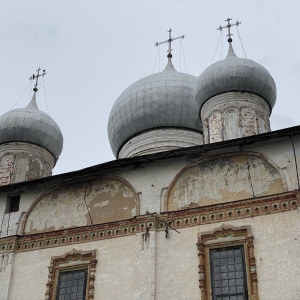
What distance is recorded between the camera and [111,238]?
405 inches

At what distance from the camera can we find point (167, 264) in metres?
9.60

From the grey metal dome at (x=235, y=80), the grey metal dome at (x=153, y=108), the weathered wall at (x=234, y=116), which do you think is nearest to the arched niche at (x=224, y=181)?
the weathered wall at (x=234, y=116)

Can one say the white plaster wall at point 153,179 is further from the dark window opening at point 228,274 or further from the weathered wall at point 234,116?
the weathered wall at point 234,116

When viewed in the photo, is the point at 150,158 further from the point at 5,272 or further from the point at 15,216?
the point at 5,272

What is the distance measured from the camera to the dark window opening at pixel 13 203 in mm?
11469

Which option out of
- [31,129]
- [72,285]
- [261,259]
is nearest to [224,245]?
[261,259]

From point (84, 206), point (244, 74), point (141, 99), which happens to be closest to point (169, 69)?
point (141, 99)

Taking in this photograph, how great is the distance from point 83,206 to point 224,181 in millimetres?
2735

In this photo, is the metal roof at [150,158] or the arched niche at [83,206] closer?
the metal roof at [150,158]

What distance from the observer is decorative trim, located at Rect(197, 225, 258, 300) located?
9.01 meters

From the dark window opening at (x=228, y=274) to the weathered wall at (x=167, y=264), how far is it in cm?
26

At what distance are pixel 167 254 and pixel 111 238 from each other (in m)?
1.15

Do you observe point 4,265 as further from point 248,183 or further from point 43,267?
point 248,183

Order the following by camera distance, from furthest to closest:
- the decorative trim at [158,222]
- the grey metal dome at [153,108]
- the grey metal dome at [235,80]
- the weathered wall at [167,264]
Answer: the grey metal dome at [153,108] → the grey metal dome at [235,80] → the decorative trim at [158,222] → the weathered wall at [167,264]
